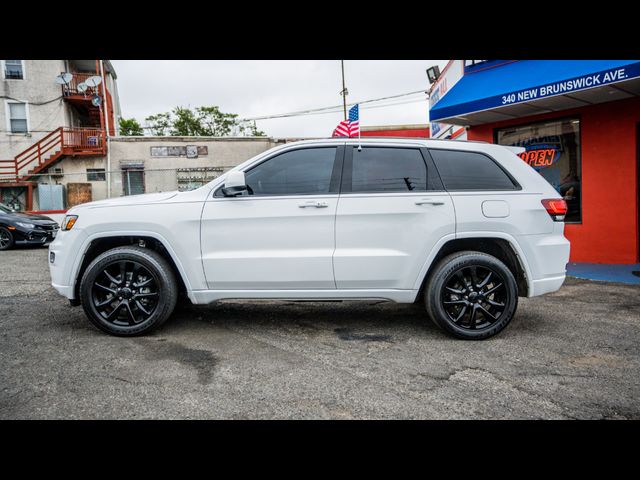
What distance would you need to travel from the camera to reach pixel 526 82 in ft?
28.5

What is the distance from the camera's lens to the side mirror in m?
4.23

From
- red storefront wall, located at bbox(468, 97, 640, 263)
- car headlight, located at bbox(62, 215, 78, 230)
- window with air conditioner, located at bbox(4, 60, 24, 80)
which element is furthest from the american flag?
window with air conditioner, located at bbox(4, 60, 24, 80)

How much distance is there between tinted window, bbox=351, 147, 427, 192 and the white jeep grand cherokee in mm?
14

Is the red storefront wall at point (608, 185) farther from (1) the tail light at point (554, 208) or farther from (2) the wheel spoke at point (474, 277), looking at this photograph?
(2) the wheel spoke at point (474, 277)

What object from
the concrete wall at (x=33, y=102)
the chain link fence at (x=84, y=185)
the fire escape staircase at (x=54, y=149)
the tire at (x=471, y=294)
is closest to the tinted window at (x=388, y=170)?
the tire at (x=471, y=294)

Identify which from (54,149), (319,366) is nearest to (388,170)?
(319,366)

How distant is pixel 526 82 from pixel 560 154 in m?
1.85

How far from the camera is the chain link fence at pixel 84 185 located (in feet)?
67.7

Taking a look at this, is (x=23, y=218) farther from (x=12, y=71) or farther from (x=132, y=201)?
(x=12, y=71)

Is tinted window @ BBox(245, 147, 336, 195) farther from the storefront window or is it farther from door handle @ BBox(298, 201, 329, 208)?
the storefront window

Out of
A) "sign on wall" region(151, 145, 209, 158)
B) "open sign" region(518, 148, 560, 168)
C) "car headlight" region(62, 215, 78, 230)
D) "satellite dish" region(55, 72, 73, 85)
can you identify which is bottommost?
"car headlight" region(62, 215, 78, 230)
